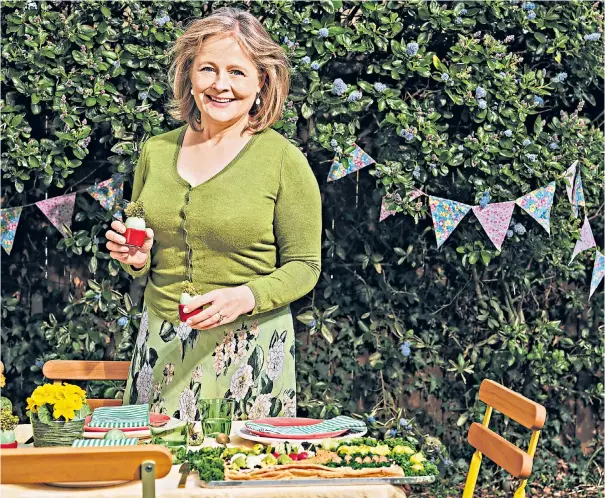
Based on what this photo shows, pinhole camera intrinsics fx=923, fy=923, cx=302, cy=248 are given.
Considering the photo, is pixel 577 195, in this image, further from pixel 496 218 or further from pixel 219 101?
pixel 219 101

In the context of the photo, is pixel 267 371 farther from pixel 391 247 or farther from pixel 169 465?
pixel 391 247

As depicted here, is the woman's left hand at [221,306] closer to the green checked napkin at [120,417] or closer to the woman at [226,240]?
the woman at [226,240]

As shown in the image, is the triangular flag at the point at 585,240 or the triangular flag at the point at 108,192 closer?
the triangular flag at the point at 108,192

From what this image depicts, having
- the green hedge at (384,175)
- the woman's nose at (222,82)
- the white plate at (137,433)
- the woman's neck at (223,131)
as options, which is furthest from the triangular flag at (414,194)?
the white plate at (137,433)

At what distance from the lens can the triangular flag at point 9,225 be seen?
3.88 metres

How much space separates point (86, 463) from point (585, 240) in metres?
2.85

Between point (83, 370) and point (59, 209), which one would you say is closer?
point (83, 370)

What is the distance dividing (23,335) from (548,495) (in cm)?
246

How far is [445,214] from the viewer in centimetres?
391

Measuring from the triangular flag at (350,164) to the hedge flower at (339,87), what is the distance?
24cm

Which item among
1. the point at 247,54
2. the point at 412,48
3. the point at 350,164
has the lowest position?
the point at 350,164

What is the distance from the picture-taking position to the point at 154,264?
9.44 feet

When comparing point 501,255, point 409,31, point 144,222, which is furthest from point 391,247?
point 144,222

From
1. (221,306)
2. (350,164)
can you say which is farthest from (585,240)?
(221,306)
